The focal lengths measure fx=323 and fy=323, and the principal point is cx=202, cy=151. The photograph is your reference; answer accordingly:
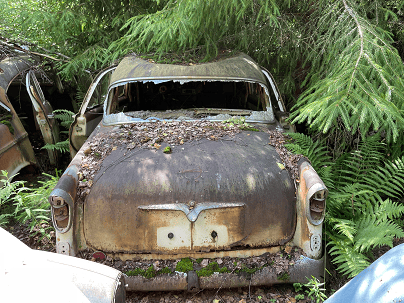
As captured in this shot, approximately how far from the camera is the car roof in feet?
12.5

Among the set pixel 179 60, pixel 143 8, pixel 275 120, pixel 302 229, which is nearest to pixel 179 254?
pixel 302 229

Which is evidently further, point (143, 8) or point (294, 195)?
point (143, 8)

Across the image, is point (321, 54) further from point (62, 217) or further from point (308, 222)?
point (62, 217)

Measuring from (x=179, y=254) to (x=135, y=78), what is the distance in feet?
7.13

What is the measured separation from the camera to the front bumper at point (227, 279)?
8.48 ft

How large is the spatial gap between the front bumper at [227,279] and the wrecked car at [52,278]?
0.83 meters

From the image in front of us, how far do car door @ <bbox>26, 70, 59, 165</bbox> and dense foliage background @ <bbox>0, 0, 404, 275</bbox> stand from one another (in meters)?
0.96

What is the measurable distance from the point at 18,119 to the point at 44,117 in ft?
1.63

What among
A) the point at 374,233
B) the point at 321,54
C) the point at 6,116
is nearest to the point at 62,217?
the point at 374,233

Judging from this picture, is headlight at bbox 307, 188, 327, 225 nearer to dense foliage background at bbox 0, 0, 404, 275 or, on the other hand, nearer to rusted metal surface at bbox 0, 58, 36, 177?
dense foliage background at bbox 0, 0, 404, 275

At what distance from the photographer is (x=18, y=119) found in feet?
16.7

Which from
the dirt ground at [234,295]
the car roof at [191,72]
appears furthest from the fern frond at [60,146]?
the dirt ground at [234,295]

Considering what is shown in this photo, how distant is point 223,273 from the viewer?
2621 millimetres

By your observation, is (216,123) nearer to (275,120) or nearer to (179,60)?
(275,120)
